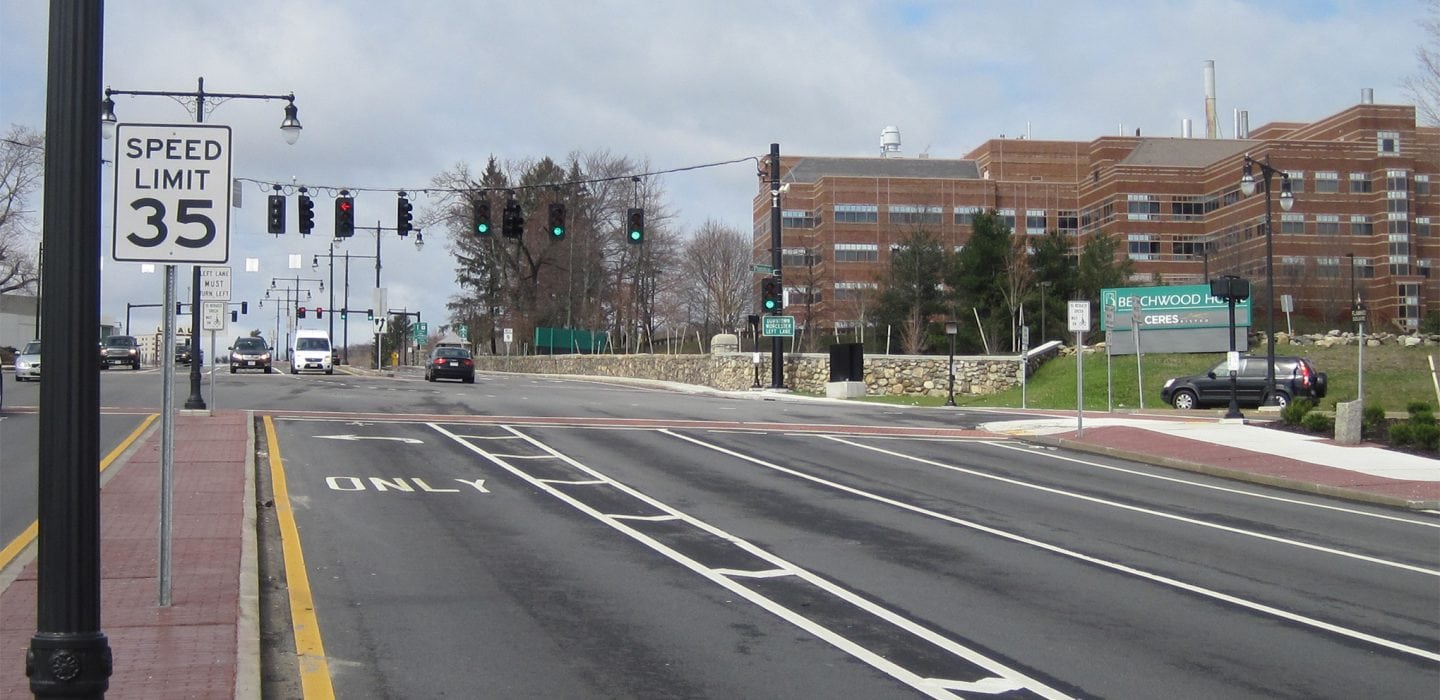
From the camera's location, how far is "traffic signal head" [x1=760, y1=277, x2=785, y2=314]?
42.2 meters

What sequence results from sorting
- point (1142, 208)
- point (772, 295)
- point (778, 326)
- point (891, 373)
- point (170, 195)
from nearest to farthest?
point (170, 195), point (778, 326), point (772, 295), point (891, 373), point (1142, 208)

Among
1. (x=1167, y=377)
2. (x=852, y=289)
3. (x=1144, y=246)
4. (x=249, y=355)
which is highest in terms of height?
(x=1144, y=246)

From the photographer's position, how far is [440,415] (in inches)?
1002

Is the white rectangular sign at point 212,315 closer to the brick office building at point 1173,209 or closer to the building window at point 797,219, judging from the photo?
the brick office building at point 1173,209

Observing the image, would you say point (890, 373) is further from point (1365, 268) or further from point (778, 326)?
point (1365, 268)

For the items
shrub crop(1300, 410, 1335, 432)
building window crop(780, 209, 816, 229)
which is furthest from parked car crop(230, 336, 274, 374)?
building window crop(780, 209, 816, 229)

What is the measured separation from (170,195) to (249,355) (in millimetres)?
48233

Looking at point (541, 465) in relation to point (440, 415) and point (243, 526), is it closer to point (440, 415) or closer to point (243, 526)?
point (243, 526)

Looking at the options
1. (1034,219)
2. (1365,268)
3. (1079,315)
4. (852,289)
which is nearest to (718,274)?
(852,289)

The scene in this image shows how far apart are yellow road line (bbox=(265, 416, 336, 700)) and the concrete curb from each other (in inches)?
512

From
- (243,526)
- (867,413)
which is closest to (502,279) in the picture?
(867,413)

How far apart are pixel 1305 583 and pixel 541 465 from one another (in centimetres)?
1012

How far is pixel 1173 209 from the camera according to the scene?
301 feet

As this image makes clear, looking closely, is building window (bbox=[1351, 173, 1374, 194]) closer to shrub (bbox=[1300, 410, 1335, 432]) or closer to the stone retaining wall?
the stone retaining wall
